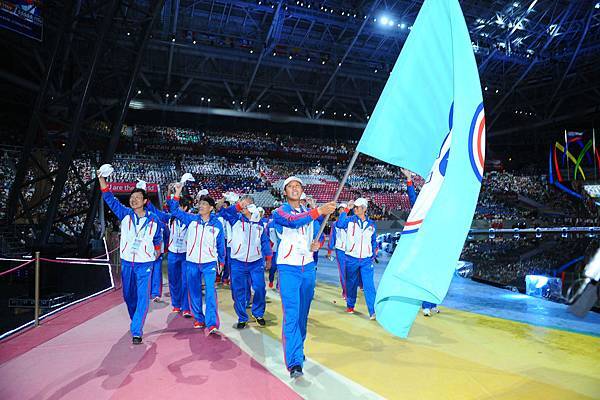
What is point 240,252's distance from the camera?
5.43 m

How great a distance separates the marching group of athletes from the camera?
3.71 meters

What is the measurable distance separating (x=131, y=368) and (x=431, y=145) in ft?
11.2

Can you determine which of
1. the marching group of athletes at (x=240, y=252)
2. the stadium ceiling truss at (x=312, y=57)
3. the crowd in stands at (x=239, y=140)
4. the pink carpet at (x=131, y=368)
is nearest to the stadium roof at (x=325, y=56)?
the stadium ceiling truss at (x=312, y=57)

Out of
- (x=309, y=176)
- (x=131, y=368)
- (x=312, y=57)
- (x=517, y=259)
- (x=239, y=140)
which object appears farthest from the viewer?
(x=239, y=140)

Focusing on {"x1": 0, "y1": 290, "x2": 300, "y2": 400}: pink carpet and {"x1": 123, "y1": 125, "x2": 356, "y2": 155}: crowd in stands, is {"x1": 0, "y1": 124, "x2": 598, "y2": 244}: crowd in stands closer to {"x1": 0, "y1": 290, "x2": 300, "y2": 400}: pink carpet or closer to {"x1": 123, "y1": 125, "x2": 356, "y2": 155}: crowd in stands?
{"x1": 123, "y1": 125, "x2": 356, "y2": 155}: crowd in stands

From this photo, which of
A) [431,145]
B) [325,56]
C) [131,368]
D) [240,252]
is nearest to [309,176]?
[325,56]

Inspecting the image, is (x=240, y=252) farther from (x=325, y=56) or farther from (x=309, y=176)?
(x=309, y=176)

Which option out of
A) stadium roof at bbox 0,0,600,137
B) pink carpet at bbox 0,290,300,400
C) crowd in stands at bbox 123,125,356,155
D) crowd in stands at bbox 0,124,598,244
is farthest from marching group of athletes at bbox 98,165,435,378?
crowd in stands at bbox 123,125,356,155

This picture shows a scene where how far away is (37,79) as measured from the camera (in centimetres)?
1919

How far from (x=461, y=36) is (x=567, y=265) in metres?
10.6

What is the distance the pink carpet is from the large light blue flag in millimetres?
1485

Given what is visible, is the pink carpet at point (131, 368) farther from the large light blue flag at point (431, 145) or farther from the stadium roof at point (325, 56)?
the stadium roof at point (325, 56)

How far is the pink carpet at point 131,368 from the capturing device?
3.26 meters

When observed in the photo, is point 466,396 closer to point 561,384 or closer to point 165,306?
point 561,384
